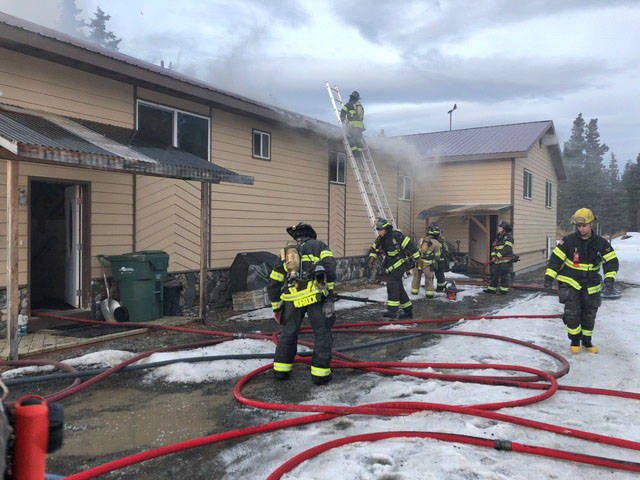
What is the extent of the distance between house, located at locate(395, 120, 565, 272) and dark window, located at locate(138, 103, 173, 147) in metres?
10.3

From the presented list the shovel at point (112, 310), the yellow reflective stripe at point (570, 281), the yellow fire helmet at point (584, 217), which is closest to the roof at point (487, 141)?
the yellow fire helmet at point (584, 217)

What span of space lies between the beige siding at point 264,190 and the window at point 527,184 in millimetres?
8755

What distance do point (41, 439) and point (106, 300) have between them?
7009 millimetres

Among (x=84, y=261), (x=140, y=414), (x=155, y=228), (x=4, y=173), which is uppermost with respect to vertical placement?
(x=4, y=173)

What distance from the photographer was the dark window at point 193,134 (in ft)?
30.1

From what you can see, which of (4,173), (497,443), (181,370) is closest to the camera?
(497,443)

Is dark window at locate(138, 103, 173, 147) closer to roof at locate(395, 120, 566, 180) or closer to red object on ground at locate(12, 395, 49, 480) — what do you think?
red object on ground at locate(12, 395, 49, 480)

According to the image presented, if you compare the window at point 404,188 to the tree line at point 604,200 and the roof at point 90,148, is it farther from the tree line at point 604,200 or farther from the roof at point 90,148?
the tree line at point 604,200

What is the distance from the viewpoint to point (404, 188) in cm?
1744

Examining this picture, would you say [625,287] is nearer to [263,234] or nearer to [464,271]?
[464,271]

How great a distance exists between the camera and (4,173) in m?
6.66

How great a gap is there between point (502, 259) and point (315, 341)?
785 centimetres

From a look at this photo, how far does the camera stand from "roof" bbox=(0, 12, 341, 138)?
21.3ft

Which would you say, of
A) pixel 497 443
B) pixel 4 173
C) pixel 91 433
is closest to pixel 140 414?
pixel 91 433
